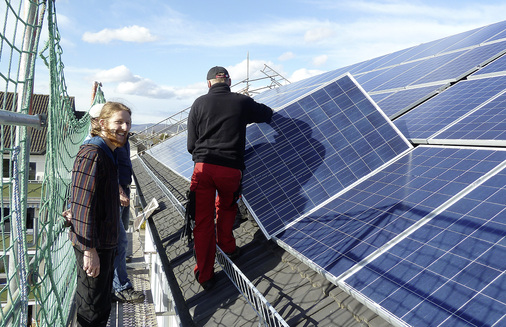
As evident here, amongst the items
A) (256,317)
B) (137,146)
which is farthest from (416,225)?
(137,146)

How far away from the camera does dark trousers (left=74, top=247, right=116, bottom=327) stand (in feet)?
10.9

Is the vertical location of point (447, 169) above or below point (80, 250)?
above

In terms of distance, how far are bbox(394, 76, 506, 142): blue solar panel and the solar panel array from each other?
24 millimetres

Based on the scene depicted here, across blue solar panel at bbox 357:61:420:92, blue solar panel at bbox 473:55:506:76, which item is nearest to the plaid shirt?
blue solar panel at bbox 473:55:506:76

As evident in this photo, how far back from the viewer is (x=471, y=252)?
94.7 inches

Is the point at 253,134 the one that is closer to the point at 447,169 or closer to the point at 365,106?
the point at 365,106

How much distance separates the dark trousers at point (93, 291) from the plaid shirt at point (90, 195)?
0.24 metres

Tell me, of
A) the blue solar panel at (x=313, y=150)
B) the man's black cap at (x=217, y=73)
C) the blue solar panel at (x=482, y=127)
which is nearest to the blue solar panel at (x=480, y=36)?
the blue solar panel at (x=482, y=127)

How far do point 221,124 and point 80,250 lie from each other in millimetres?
1705

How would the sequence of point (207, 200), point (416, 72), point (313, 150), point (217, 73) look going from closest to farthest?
1. point (207, 200)
2. point (217, 73)
3. point (313, 150)
4. point (416, 72)

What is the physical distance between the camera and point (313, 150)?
4500 millimetres

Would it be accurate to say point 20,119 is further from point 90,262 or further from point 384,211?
point 384,211

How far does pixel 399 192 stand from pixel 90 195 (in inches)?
102

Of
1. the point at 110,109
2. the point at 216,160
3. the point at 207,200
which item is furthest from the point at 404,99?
the point at 110,109
